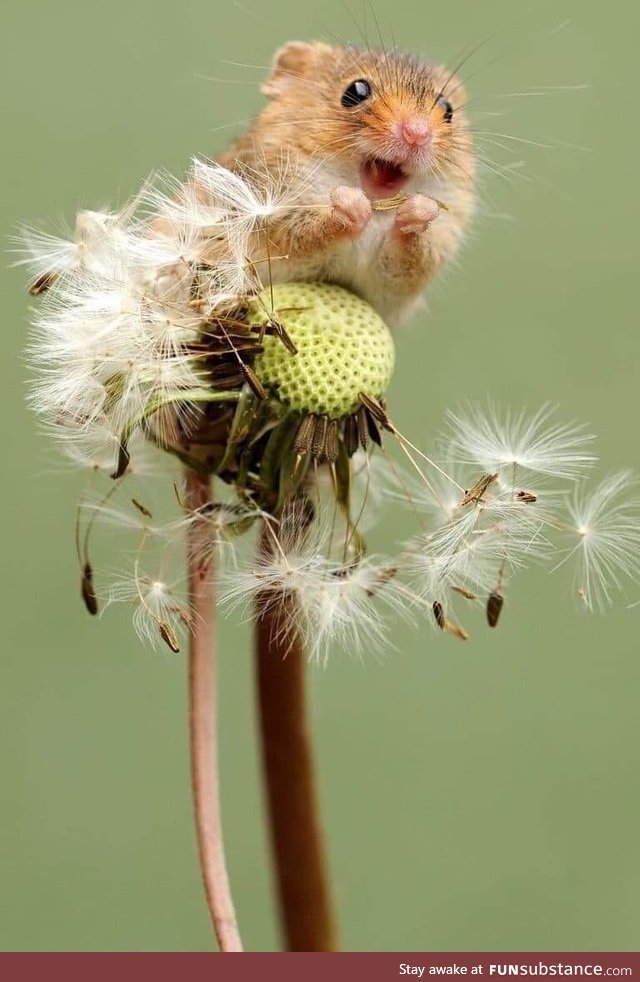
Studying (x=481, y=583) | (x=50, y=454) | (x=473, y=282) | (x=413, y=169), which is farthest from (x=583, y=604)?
(x=473, y=282)

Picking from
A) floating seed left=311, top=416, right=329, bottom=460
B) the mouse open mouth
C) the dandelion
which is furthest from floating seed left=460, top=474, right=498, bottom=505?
the mouse open mouth

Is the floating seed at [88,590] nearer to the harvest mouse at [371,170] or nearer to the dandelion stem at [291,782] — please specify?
the dandelion stem at [291,782]

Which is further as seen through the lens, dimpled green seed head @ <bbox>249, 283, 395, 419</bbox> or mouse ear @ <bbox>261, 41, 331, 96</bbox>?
mouse ear @ <bbox>261, 41, 331, 96</bbox>

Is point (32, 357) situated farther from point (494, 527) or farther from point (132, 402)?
point (494, 527)

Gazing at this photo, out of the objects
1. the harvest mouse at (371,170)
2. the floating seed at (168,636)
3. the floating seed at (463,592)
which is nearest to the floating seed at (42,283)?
the harvest mouse at (371,170)

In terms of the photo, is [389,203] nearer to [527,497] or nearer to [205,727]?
[527,497]

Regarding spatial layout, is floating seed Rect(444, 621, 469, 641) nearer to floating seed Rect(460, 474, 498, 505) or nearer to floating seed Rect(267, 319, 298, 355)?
floating seed Rect(460, 474, 498, 505)
